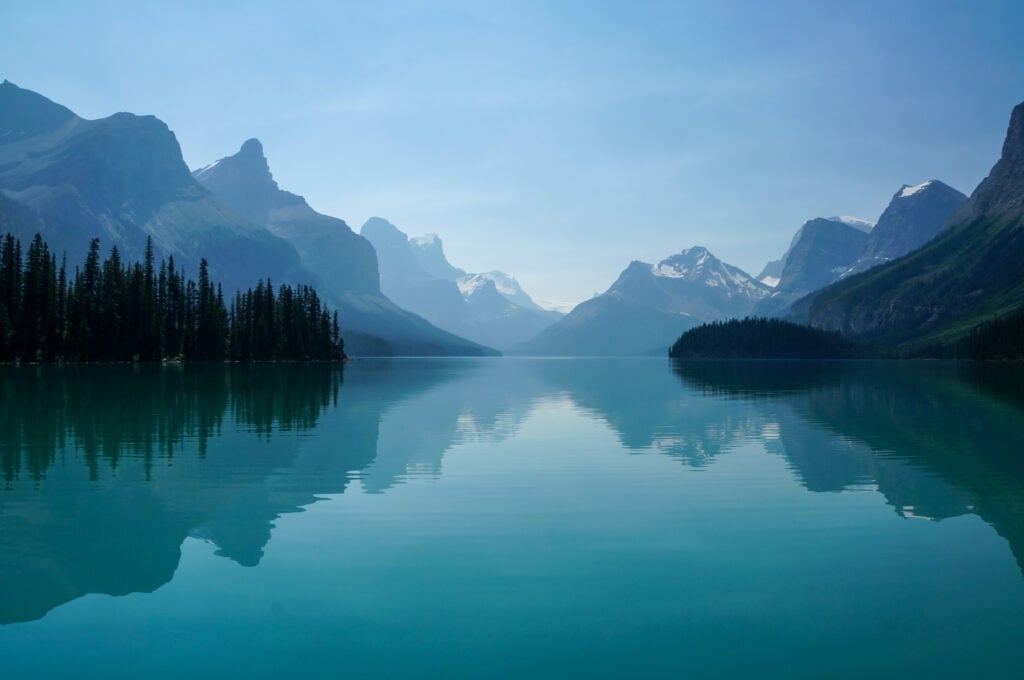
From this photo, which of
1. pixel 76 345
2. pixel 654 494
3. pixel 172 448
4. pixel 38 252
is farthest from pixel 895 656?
pixel 38 252

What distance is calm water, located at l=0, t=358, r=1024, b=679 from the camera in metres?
12.6

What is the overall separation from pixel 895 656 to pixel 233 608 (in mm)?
12831

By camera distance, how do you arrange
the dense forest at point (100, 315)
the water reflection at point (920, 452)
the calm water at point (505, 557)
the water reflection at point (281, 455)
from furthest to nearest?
1. the dense forest at point (100, 315)
2. the water reflection at point (920, 452)
3. the water reflection at point (281, 455)
4. the calm water at point (505, 557)

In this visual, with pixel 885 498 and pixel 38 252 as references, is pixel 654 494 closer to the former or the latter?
pixel 885 498

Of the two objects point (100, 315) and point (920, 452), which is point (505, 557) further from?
point (100, 315)

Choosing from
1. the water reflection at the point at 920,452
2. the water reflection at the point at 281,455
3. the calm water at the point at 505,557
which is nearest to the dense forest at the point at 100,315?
the water reflection at the point at 281,455

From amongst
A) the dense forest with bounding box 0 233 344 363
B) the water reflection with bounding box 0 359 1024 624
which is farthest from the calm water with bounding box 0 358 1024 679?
the dense forest with bounding box 0 233 344 363

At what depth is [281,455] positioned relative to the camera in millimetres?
35062

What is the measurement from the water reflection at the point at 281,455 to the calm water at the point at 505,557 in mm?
184

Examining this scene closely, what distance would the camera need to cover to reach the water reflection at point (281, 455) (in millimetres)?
18938

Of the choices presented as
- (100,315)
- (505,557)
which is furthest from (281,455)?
(100,315)

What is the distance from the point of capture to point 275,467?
31.6 meters

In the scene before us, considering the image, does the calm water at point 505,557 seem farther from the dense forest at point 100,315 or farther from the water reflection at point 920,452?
the dense forest at point 100,315

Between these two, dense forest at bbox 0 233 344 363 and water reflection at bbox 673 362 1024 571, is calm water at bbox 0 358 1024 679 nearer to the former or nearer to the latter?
water reflection at bbox 673 362 1024 571
